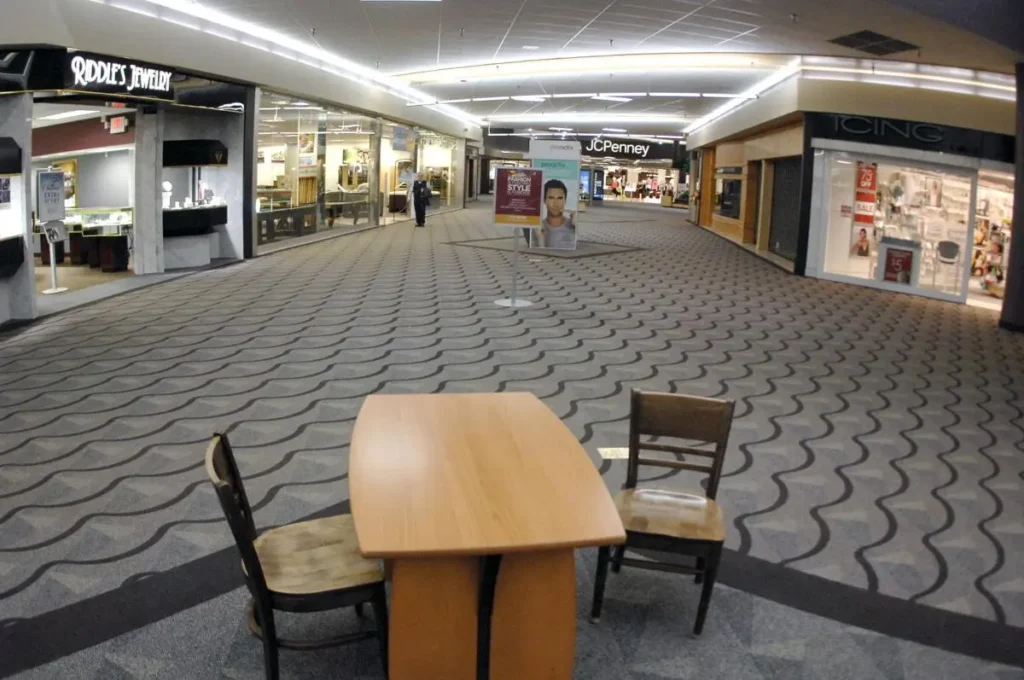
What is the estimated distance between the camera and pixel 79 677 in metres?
2.96

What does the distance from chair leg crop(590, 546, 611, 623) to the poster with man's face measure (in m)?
10.2

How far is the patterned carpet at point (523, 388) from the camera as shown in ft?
13.4

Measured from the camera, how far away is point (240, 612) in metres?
3.40

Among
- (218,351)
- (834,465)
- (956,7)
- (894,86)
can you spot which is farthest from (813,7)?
(218,351)

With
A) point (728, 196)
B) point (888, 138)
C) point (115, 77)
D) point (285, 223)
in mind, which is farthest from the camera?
point (728, 196)

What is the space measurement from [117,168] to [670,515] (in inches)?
575

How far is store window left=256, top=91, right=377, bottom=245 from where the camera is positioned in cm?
1620

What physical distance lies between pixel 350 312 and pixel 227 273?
4103mm

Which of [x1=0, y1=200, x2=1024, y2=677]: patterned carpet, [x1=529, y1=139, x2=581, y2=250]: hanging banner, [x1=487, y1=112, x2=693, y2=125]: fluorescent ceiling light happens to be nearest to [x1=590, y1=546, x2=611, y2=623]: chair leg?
[x1=0, y1=200, x2=1024, y2=677]: patterned carpet

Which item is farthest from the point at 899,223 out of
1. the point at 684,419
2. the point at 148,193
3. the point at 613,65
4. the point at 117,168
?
the point at 117,168

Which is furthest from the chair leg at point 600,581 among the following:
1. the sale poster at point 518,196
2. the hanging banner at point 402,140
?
the hanging banner at point 402,140

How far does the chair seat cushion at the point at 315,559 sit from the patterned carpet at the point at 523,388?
0.86m

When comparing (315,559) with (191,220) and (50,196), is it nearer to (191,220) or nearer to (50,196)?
(50,196)

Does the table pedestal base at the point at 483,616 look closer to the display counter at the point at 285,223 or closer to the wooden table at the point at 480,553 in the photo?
the wooden table at the point at 480,553
